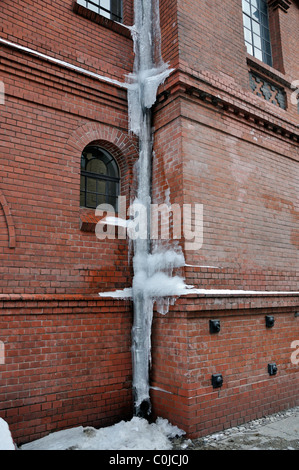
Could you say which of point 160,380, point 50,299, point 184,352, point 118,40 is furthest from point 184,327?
point 118,40

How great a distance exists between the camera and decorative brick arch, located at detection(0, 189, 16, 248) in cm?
418

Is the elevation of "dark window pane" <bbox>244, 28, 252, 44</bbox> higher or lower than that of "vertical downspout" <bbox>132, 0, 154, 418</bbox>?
higher

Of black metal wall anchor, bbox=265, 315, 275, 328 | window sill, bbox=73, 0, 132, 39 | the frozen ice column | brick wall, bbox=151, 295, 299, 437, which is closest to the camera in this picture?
brick wall, bbox=151, 295, 299, 437

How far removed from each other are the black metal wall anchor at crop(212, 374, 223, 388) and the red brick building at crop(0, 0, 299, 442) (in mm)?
75

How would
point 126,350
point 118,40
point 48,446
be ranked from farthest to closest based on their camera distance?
point 118,40, point 126,350, point 48,446

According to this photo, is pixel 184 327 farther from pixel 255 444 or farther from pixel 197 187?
pixel 197 187

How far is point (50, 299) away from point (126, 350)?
4.22ft

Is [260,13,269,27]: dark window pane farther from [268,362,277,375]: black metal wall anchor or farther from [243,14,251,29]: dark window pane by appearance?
[268,362,277,375]: black metal wall anchor

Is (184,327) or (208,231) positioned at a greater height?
(208,231)

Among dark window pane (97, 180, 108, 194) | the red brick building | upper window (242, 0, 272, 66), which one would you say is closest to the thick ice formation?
the red brick building

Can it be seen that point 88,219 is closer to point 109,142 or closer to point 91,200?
point 91,200

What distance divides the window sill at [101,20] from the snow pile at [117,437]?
5.26m

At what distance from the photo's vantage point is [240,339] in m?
5.11

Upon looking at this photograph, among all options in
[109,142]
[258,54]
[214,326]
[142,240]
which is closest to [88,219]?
[142,240]
